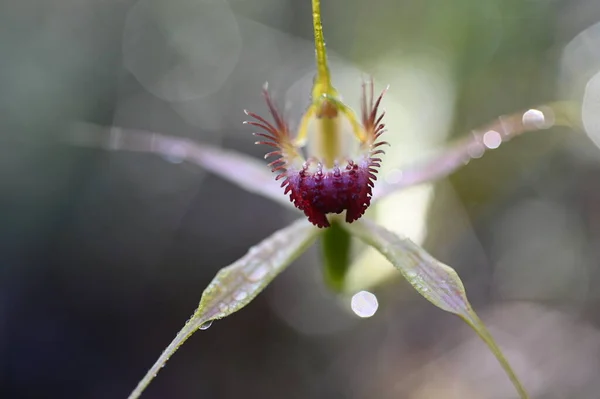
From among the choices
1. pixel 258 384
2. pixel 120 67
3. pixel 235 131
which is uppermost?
pixel 120 67

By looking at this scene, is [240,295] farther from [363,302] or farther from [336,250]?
[363,302]

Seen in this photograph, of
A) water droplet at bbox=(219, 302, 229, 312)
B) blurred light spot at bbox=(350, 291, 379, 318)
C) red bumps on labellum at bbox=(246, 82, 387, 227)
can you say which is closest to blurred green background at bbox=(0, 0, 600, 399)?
blurred light spot at bbox=(350, 291, 379, 318)

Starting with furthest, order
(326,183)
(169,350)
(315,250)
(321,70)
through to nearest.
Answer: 1. (315,250)
2. (321,70)
3. (326,183)
4. (169,350)

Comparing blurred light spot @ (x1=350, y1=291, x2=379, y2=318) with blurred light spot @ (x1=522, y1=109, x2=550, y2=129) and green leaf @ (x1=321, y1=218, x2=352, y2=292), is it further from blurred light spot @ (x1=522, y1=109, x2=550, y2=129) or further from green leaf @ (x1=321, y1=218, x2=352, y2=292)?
blurred light spot @ (x1=522, y1=109, x2=550, y2=129)

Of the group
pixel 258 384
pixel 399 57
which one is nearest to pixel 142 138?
pixel 258 384

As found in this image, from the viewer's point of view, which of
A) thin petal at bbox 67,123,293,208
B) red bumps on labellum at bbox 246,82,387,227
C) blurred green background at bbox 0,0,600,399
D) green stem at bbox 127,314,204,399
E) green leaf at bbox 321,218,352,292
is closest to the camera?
green stem at bbox 127,314,204,399

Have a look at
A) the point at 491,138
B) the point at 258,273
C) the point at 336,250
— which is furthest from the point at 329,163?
the point at 491,138

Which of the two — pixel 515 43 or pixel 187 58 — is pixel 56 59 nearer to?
pixel 187 58
